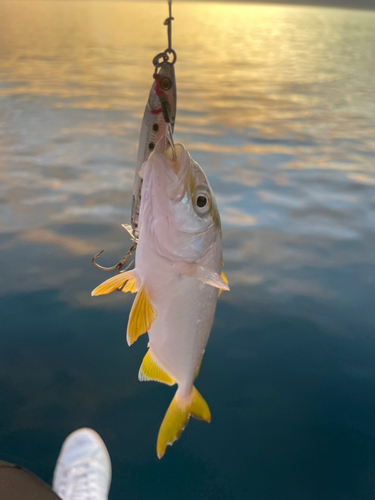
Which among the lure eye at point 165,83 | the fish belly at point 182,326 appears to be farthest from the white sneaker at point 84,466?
the lure eye at point 165,83

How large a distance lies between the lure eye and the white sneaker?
246 centimetres

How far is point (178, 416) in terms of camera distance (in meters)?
2.62

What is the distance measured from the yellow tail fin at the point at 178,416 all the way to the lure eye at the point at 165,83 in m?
1.79

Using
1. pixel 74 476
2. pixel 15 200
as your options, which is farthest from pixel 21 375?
pixel 15 200

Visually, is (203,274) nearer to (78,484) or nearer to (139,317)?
(139,317)

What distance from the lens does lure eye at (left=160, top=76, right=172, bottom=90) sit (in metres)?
1.97

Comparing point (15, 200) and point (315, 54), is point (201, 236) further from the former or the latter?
point (315, 54)

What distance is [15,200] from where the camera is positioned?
6.21 m

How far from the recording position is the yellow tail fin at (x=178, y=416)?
8.45 ft

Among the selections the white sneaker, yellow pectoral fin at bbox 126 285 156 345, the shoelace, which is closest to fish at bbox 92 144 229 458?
yellow pectoral fin at bbox 126 285 156 345

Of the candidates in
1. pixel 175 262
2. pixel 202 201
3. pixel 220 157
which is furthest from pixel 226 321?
pixel 220 157

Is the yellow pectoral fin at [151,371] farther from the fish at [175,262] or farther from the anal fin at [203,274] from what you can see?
the anal fin at [203,274]

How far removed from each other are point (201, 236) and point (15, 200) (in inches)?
188

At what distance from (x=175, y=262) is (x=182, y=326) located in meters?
0.41
